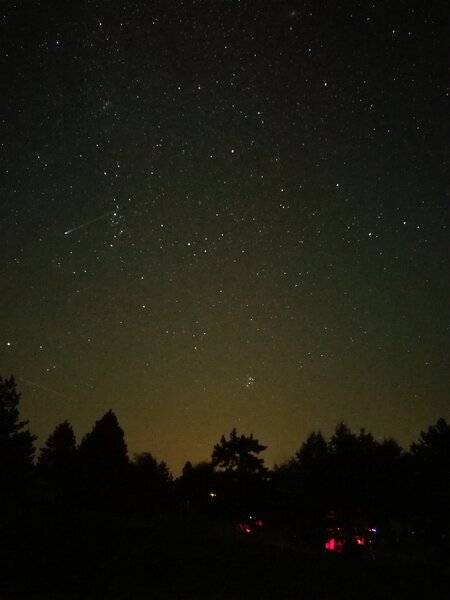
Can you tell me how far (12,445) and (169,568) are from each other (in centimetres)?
1901

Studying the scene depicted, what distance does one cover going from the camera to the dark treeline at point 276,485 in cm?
3005

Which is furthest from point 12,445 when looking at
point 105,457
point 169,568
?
point 169,568

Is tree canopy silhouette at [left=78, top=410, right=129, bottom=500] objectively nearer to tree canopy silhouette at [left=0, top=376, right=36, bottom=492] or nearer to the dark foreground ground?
tree canopy silhouette at [left=0, top=376, right=36, bottom=492]

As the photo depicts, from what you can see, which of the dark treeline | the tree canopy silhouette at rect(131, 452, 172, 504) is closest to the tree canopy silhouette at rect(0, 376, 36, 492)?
the dark treeline

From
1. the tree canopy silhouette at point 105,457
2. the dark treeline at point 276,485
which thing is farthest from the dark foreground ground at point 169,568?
the tree canopy silhouette at point 105,457

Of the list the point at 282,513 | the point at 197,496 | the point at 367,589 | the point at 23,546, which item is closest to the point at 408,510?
the point at 282,513

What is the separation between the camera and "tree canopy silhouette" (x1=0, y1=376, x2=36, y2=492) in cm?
3203

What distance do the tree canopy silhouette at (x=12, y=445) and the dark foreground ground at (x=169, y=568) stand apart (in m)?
8.96

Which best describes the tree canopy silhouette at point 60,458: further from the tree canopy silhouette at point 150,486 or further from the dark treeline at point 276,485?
the tree canopy silhouette at point 150,486

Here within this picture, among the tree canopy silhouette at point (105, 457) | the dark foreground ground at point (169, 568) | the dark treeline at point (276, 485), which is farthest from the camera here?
the tree canopy silhouette at point (105, 457)

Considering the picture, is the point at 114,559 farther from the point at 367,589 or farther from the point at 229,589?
the point at 367,589

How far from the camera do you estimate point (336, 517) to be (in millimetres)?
31625

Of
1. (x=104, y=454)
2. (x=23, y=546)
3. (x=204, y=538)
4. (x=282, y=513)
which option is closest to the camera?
(x=23, y=546)

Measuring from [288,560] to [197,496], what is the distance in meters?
30.1
